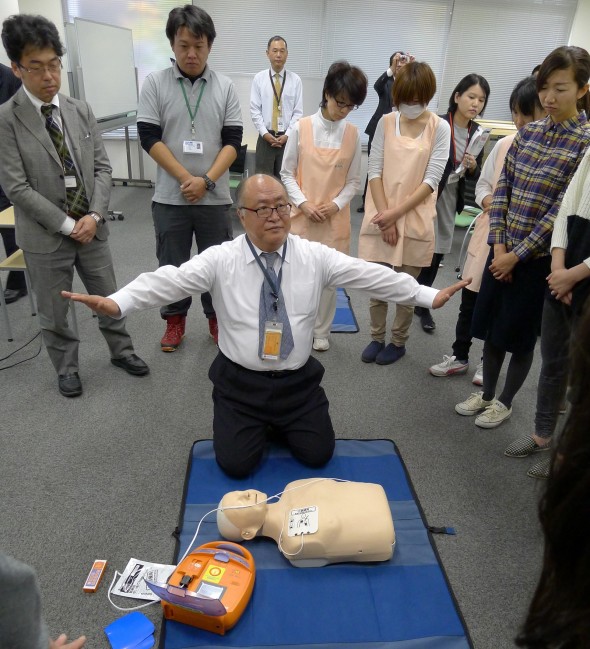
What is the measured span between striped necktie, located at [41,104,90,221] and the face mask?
5.09 ft

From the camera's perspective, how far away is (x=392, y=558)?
1.75m

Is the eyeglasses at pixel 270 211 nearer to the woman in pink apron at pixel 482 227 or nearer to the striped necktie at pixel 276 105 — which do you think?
the woman in pink apron at pixel 482 227

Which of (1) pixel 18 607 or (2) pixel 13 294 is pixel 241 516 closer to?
(1) pixel 18 607

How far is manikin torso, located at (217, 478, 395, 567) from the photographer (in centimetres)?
167

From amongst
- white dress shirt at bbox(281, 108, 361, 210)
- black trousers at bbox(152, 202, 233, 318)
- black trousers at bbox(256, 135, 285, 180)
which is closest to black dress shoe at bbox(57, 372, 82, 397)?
black trousers at bbox(152, 202, 233, 318)

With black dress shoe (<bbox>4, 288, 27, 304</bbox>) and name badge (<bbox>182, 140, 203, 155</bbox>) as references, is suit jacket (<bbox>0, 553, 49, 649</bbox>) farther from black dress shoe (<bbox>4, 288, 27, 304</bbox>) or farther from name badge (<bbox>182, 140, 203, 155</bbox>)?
black dress shoe (<bbox>4, 288, 27, 304</bbox>)

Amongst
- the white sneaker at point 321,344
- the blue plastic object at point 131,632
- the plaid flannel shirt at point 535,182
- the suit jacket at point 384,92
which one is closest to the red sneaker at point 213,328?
the white sneaker at point 321,344

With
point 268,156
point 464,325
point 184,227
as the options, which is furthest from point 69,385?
point 268,156

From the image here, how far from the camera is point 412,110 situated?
2471 mm

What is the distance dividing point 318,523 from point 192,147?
1930 mm

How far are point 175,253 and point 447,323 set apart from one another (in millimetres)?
1877

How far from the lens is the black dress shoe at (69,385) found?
2553mm

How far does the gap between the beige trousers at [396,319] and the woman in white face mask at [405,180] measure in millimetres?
20

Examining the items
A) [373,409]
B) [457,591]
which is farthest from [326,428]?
[457,591]
